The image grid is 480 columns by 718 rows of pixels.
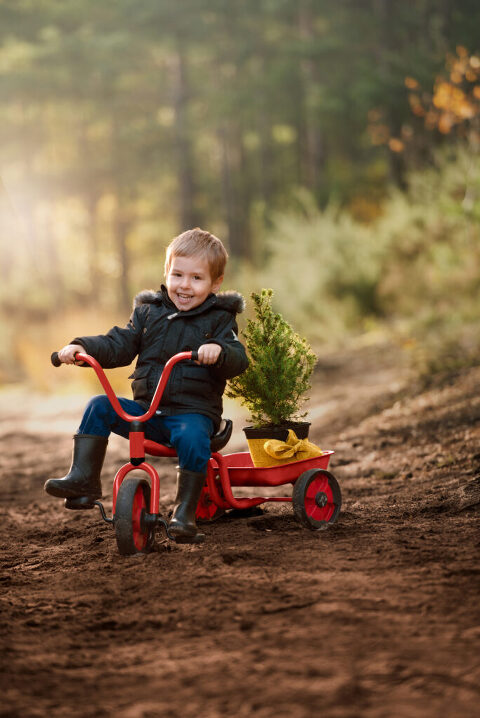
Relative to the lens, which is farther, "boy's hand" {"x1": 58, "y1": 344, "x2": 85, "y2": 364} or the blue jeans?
"boy's hand" {"x1": 58, "y1": 344, "x2": 85, "y2": 364}

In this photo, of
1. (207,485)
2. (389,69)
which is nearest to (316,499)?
(207,485)

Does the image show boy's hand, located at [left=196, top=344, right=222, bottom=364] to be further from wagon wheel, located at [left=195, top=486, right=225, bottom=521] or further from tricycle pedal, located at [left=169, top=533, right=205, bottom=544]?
wagon wheel, located at [left=195, top=486, right=225, bottom=521]

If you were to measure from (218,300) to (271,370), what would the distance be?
1.65 ft

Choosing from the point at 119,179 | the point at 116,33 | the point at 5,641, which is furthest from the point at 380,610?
the point at 119,179

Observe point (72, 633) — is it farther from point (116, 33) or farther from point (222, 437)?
point (116, 33)

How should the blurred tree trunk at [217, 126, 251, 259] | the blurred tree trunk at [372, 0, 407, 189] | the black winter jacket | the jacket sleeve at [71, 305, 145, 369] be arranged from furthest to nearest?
the blurred tree trunk at [217, 126, 251, 259] < the blurred tree trunk at [372, 0, 407, 189] < the jacket sleeve at [71, 305, 145, 369] < the black winter jacket

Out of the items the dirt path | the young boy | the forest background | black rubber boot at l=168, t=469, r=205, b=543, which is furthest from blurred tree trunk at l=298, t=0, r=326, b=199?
black rubber boot at l=168, t=469, r=205, b=543

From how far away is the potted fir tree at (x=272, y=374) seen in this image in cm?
432

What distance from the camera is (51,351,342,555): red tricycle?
3.59 meters

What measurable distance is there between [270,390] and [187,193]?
76.7ft

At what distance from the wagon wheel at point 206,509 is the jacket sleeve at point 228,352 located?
2.37 ft

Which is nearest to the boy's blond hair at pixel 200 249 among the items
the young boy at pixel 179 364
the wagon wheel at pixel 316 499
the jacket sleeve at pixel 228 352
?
the young boy at pixel 179 364

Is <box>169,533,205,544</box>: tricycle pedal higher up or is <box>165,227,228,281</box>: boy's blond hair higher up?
<box>165,227,228,281</box>: boy's blond hair

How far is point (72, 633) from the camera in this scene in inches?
105
